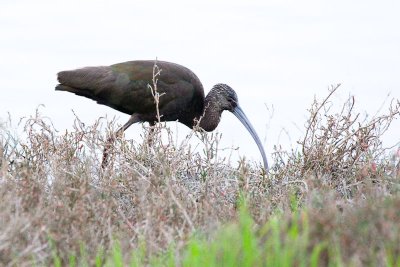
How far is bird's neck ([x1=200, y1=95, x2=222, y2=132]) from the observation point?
12.3m

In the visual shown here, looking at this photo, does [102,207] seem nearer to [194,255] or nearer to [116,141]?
[194,255]

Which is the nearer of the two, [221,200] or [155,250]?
[155,250]

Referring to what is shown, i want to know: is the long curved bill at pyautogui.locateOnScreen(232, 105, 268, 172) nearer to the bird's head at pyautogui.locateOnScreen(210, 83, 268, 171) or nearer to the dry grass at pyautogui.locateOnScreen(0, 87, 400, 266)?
the bird's head at pyautogui.locateOnScreen(210, 83, 268, 171)

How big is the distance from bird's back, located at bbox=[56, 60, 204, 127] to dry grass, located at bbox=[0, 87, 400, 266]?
242 cm

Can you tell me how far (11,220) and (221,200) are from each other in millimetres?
2289

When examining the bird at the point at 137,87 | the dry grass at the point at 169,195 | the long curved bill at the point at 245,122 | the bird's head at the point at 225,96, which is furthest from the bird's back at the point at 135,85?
the dry grass at the point at 169,195

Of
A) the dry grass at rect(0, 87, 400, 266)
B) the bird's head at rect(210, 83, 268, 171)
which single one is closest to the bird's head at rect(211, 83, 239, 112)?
the bird's head at rect(210, 83, 268, 171)

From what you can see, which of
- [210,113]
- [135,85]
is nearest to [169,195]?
[135,85]

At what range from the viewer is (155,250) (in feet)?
15.9

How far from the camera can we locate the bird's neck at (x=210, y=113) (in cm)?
1231

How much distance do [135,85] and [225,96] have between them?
1795 mm

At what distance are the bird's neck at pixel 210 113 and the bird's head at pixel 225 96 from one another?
0.21 ft

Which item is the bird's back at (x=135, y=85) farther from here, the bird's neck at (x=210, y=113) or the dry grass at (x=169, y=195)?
the dry grass at (x=169, y=195)

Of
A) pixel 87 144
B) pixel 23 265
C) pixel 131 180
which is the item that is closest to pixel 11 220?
pixel 23 265
